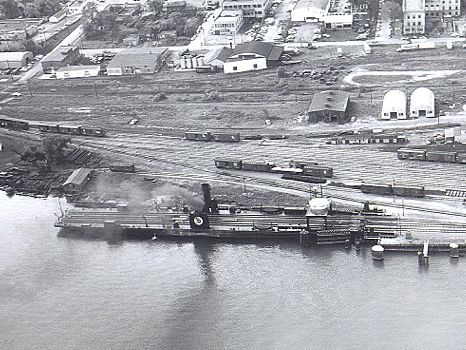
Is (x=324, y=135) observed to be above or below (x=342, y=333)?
above

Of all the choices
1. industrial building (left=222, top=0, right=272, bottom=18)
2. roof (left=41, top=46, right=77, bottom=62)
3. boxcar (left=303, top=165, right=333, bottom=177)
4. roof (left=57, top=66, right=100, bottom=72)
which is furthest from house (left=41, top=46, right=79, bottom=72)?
boxcar (left=303, top=165, right=333, bottom=177)

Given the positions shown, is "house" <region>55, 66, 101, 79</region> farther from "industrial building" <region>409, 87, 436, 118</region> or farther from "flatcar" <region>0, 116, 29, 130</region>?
"industrial building" <region>409, 87, 436, 118</region>

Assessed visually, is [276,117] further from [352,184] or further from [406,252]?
[406,252]

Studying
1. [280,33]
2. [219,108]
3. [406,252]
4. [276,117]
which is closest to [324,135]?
[276,117]

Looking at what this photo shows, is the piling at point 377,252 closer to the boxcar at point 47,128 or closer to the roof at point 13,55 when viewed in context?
the boxcar at point 47,128

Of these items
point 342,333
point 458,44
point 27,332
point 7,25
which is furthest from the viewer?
point 7,25
